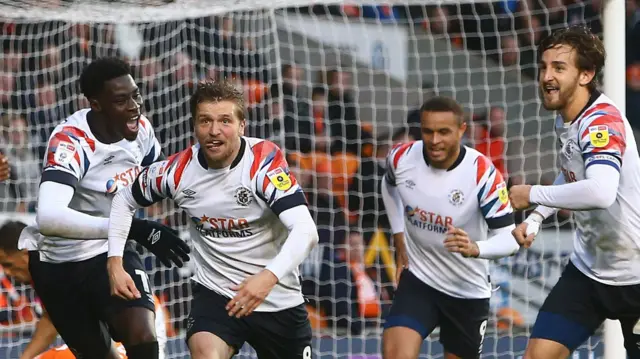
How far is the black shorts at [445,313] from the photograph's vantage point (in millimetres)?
6055

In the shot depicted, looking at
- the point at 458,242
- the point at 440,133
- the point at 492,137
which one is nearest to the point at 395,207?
the point at 440,133

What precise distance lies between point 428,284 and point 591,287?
44.4 inches

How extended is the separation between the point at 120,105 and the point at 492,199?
1959 millimetres

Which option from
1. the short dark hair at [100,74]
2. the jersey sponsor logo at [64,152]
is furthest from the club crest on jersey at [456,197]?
the jersey sponsor logo at [64,152]

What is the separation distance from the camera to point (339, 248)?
356 inches

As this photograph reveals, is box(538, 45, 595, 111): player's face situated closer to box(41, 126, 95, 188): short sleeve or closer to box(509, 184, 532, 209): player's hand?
box(509, 184, 532, 209): player's hand

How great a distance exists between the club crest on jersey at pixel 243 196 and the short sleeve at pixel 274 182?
0.05m

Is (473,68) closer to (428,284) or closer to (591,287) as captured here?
(428,284)

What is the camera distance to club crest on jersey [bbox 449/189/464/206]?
6.05 metres

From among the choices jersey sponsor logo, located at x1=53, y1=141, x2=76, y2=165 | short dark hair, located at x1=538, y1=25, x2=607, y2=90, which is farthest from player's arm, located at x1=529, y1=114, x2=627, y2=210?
jersey sponsor logo, located at x1=53, y1=141, x2=76, y2=165

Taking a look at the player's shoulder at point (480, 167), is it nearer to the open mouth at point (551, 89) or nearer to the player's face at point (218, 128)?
the open mouth at point (551, 89)

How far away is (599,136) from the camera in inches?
193

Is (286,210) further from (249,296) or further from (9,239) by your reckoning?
(9,239)

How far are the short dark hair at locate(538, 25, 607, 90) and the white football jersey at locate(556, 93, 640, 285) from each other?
0.13m
